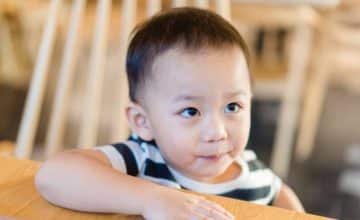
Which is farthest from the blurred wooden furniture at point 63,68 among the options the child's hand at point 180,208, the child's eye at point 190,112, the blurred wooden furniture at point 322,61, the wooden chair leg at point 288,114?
the blurred wooden furniture at point 322,61

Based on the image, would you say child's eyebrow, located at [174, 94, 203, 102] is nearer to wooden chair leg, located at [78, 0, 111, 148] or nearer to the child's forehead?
the child's forehead

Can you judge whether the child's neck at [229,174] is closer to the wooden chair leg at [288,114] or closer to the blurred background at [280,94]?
the blurred background at [280,94]

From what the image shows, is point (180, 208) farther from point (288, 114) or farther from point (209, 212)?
point (288, 114)

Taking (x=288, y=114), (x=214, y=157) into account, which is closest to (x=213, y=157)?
(x=214, y=157)

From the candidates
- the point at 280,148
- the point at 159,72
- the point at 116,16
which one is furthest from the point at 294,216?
the point at 280,148

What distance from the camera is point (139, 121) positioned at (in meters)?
0.81

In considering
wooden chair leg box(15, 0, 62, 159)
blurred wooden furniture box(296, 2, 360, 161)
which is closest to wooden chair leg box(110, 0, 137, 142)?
wooden chair leg box(15, 0, 62, 159)

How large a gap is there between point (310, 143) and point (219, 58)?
175cm

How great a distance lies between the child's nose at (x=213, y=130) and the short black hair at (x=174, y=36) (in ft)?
0.30

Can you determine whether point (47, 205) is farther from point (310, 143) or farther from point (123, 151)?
point (310, 143)

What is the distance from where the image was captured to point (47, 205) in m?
0.66

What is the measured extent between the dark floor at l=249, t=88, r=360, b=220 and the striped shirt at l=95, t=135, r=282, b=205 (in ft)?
3.73

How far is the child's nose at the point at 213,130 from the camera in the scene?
727 mm

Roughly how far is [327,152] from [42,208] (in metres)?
1.85
